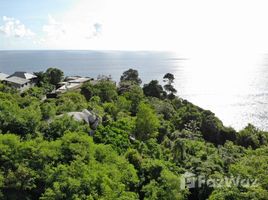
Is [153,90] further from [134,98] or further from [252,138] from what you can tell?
[252,138]

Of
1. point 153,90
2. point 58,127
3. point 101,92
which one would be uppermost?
point 58,127

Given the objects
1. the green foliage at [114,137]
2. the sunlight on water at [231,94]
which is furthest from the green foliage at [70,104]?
the sunlight on water at [231,94]

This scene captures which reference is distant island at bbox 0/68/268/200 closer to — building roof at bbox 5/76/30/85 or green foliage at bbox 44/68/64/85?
building roof at bbox 5/76/30/85

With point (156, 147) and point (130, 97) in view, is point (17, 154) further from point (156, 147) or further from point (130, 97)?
point (130, 97)

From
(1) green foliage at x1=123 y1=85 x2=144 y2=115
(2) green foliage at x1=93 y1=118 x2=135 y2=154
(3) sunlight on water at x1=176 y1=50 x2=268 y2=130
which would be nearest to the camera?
(2) green foliage at x1=93 y1=118 x2=135 y2=154

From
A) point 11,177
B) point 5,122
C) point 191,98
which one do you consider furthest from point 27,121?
point 191,98

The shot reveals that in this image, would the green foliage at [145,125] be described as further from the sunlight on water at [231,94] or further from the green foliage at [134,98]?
the sunlight on water at [231,94]

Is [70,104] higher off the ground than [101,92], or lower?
higher

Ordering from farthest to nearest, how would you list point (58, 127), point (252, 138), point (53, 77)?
1. point (53, 77)
2. point (252, 138)
3. point (58, 127)

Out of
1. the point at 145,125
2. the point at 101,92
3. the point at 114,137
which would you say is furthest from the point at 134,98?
the point at 114,137

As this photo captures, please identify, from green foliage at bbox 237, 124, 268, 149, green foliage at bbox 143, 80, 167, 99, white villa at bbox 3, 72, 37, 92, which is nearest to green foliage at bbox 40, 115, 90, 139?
white villa at bbox 3, 72, 37, 92

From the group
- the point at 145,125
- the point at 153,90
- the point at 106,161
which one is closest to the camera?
the point at 106,161

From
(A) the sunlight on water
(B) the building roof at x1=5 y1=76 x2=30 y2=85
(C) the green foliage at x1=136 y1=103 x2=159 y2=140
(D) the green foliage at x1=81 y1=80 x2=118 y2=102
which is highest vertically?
(B) the building roof at x1=5 y1=76 x2=30 y2=85
